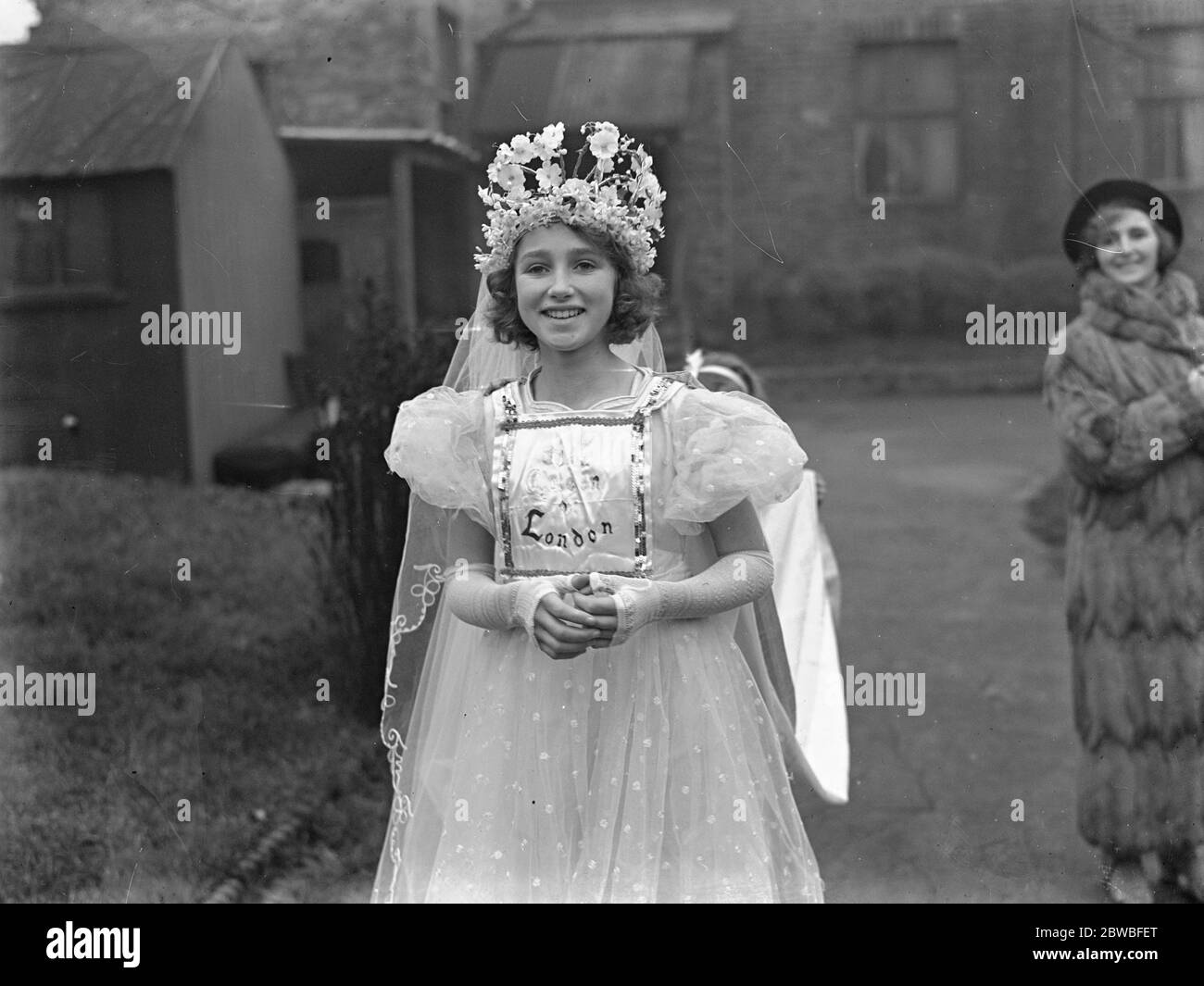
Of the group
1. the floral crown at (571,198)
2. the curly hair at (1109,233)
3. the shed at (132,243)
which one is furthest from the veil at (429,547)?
the curly hair at (1109,233)

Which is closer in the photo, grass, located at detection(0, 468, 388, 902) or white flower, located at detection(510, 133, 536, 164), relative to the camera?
white flower, located at detection(510, 133, 536, 164)

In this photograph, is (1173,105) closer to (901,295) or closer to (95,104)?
(901,295)

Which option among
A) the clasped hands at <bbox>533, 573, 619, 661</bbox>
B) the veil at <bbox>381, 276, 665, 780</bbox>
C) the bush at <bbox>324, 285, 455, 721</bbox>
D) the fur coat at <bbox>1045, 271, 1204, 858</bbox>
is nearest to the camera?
the clasped hands at <bbox>533, 573, 619, 661</bbox>

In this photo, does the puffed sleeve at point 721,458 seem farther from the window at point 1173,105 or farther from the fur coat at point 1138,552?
the window at point 1173,105

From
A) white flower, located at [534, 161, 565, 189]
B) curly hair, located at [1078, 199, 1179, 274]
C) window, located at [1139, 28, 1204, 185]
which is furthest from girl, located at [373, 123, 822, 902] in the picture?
window, located at [1139, 28, 1204, 185]

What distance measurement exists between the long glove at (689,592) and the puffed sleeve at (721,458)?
0.10 metres

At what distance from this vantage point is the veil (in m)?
2.81

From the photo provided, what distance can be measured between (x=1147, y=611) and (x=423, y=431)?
76.3 inches

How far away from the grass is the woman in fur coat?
77.4 inches

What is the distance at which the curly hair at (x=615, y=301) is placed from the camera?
99.1 inches

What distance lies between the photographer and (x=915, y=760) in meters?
4.18

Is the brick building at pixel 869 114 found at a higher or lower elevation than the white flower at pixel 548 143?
higher

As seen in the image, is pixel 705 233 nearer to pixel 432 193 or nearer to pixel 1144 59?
pixel 432 193

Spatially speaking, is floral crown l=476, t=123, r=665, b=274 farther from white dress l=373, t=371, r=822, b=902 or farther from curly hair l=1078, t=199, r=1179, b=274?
curly hair l=1078, t=199, r=1179, b=274
